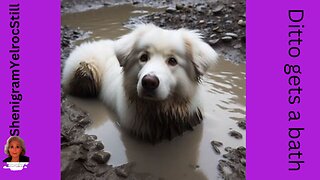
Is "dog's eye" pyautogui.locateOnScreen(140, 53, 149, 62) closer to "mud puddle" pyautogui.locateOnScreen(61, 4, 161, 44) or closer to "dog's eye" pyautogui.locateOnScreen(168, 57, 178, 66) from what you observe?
"dog's eye" pyautogui.locateOnScreen(168, 57, 178, 66)

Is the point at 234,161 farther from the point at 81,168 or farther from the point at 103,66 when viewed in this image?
the point at 103,66

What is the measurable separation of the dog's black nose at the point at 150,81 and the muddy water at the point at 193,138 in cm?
74

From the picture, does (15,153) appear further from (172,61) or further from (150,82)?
(172,61)

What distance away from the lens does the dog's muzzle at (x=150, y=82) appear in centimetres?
Answer: 331

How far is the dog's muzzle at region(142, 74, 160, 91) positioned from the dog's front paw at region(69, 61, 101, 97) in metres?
1.65

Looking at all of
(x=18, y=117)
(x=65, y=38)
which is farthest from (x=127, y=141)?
(x=65, y=38)

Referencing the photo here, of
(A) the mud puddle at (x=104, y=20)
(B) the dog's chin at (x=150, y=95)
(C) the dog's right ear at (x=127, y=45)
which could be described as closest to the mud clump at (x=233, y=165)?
(B) the dog's chin at (x=150, y=95)

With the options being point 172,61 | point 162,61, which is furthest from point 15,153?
point 172,61

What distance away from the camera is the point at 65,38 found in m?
7.19

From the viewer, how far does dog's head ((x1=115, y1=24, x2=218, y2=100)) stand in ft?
11.3

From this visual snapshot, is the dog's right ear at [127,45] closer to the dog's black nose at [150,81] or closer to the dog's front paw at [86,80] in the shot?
the dog's black nose at [150,81]

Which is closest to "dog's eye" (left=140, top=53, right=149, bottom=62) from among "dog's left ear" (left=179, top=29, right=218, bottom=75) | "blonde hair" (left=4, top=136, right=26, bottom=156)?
"dog's left ear" (left=179, top=29, right=218, bottom=75)

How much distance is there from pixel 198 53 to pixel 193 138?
2.79 feet

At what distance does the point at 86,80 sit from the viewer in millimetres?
4855
